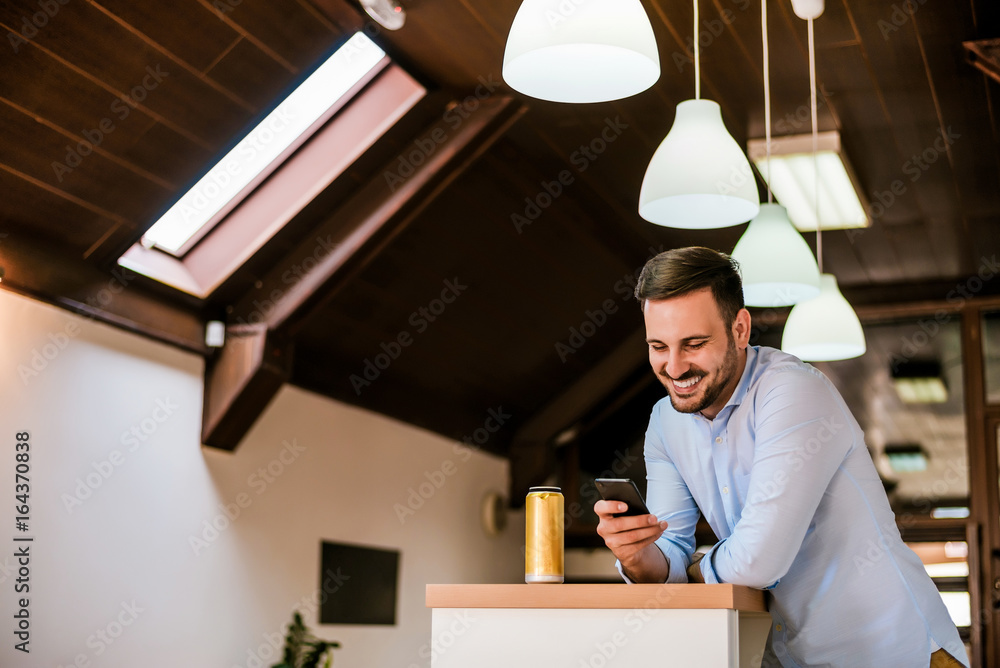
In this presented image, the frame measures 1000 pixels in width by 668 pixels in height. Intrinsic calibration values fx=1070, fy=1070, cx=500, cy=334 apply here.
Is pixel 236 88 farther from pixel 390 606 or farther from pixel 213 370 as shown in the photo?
pixel 390 606

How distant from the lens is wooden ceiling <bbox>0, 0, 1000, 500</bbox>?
3.50 m

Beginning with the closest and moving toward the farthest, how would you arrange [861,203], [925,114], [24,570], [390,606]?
1. [24,570]
2. [925,114]
3. [861,203]
4. [390,606]

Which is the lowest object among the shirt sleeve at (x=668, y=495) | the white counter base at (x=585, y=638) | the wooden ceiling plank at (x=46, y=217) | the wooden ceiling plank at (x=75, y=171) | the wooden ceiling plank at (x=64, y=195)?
the white counter base at (x=585, y=638)

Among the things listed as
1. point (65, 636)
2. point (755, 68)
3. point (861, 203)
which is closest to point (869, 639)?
point (755, 68)

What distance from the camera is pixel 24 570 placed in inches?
145

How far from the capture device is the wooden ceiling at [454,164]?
3500mm

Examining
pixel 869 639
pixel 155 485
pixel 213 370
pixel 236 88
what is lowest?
pixel 869 639

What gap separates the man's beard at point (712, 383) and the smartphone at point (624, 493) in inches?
8.3

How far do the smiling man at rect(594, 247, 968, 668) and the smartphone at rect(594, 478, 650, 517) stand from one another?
13mm

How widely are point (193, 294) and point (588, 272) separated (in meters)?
2.43

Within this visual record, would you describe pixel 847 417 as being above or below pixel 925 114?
below

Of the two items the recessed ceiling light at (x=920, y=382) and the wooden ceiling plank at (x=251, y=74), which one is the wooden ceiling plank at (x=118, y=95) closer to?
the wooden ceiling plank at (x=251, y=74)

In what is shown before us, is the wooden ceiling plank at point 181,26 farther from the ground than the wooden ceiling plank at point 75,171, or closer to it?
farther from the ground

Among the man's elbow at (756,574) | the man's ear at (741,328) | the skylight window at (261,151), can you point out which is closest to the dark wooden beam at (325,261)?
the skylight window at (261,151)
